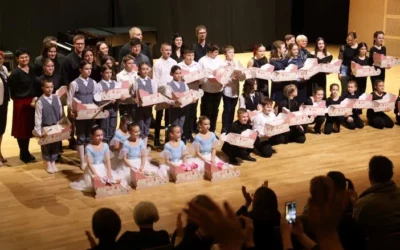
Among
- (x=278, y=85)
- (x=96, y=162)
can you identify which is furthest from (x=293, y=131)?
(x=96, y=162)

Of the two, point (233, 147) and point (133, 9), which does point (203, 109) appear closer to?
point (233, 147)

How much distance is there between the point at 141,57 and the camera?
8477 millimetres

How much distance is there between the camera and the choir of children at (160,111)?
7.44 meters

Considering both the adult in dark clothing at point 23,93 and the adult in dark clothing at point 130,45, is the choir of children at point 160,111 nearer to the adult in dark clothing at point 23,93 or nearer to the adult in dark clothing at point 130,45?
the adult in dark clothing at point 23,93

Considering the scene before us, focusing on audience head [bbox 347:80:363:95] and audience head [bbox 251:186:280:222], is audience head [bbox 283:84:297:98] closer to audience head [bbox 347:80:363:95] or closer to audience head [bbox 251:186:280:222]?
audience head [bbox 347:80:363:95]

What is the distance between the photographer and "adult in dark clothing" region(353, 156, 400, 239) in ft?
13.3

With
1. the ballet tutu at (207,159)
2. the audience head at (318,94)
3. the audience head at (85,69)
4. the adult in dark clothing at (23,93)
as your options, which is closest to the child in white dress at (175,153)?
the ballet tutu at (207,159)

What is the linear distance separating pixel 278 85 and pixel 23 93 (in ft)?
11.4

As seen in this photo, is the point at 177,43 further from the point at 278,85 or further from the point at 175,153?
the point at 175,153

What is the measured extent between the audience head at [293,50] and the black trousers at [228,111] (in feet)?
3.57

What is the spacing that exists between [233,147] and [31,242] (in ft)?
9.55

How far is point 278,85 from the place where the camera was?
9281 millimetres

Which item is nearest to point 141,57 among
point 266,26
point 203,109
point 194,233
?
point 203,109

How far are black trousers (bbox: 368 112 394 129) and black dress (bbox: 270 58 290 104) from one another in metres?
1.41
